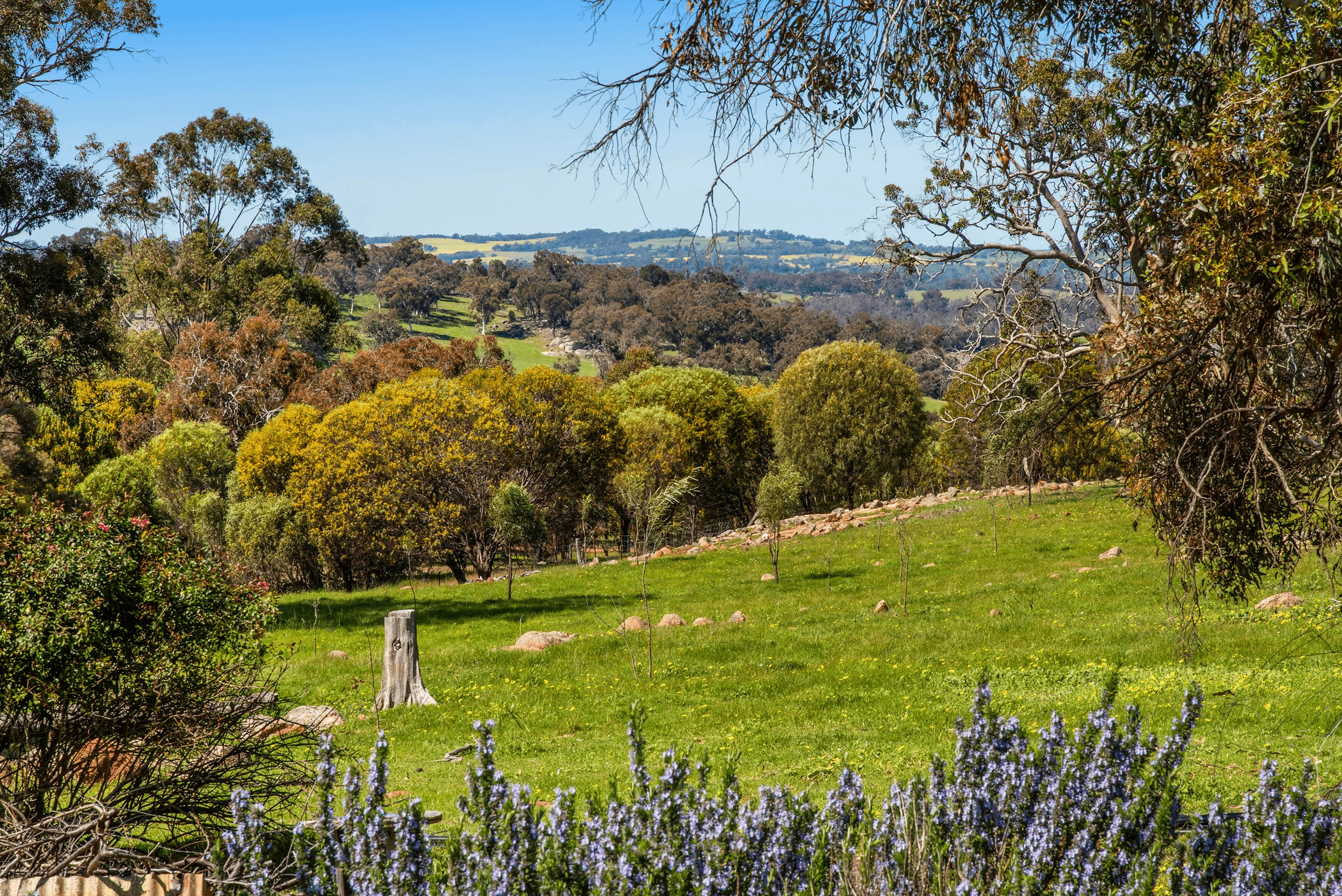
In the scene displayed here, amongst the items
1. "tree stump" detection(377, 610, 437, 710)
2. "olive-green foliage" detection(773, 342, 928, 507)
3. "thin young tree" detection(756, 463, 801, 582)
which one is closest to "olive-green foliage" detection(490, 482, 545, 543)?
"thin young tree" detection(756, 463, 801, 582)

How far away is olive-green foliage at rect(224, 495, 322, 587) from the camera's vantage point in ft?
96.3

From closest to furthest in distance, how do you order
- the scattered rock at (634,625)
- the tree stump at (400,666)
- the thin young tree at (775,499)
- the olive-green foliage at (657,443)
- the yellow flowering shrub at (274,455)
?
the tree stump at (400,666) < the scattered rock at (634,625) < the thin young tree at (775,499) < the yellow flowering shrub at (274,455) < the olive-green foliage at (657,443)

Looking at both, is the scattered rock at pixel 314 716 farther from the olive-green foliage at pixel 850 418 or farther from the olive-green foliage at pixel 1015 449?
the olive-green foliage at pixel 850 418

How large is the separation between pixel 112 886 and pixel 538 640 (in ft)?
36.7

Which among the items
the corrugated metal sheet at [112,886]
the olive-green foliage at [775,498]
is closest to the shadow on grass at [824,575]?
the olive-green foliage at [775,498]

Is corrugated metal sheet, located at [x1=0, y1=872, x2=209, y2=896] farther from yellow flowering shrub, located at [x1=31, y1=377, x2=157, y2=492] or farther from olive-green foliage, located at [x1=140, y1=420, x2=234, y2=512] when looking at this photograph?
yellow flowering shrub, located at [x1=31, y1=377, x2=157, y2=492]

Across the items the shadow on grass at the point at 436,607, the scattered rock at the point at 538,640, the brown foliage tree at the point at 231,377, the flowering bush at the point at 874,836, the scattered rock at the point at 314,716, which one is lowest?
the shadow on grass at the point at 436,607

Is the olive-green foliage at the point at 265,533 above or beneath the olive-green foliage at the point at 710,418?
beneath

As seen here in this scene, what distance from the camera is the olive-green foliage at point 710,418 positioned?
44281 millimetres

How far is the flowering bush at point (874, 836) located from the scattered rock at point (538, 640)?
447 inches

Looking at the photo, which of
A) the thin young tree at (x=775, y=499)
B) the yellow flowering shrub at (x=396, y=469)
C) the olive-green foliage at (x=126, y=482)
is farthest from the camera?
the olive-green foliage at (x=126, y=482)

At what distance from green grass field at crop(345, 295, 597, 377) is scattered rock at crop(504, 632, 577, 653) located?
7466cm

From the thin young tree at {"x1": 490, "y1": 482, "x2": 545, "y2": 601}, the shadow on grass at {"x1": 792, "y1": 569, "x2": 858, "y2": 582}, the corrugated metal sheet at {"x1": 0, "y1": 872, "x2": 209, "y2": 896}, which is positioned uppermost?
the corrugated metal sheet at {"x1": 0, "y1": 872, "x2": 209, "y2": 896}

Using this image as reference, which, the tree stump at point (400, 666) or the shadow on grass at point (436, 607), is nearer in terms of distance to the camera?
the tree stump at point (400, 666)
